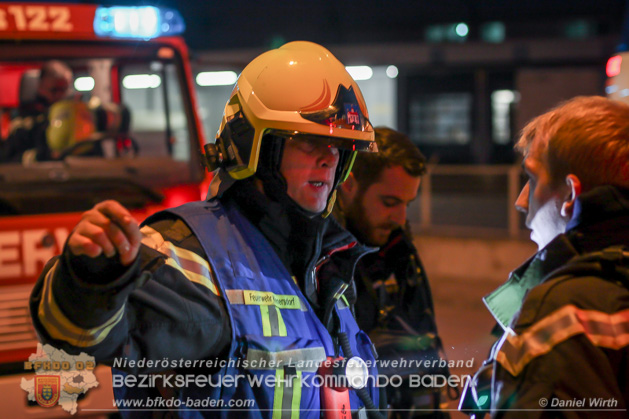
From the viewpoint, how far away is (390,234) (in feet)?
8.73

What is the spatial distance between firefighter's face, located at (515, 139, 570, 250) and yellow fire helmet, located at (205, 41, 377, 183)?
1.54 ft

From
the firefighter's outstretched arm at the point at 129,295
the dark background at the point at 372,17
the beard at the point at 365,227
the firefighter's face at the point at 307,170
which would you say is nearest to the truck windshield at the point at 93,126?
the beard at the point at 365,227

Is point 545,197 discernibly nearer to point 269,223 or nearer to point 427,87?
point 269,223

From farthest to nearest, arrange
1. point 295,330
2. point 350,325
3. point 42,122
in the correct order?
point 42,122 → point 350,325 → point 295,330

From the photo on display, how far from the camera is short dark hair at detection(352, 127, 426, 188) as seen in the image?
2.66 meters

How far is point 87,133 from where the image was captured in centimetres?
410

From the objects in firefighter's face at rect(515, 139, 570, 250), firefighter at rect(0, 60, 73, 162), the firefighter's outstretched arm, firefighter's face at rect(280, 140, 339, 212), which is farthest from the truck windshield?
firefighter's face at rect(515, 139, 570, 250)

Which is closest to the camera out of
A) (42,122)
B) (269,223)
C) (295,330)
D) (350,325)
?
(295,330)

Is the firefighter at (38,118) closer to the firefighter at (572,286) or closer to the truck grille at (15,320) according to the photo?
the truck grille at (15,320)

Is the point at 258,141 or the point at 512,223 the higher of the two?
the point at 258,141

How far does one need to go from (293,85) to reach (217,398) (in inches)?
33.7

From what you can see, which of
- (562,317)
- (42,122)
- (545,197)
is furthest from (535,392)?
(42,122)

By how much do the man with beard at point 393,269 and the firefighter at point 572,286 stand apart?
2.49ft

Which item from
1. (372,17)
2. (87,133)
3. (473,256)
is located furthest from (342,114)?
(372,17)
